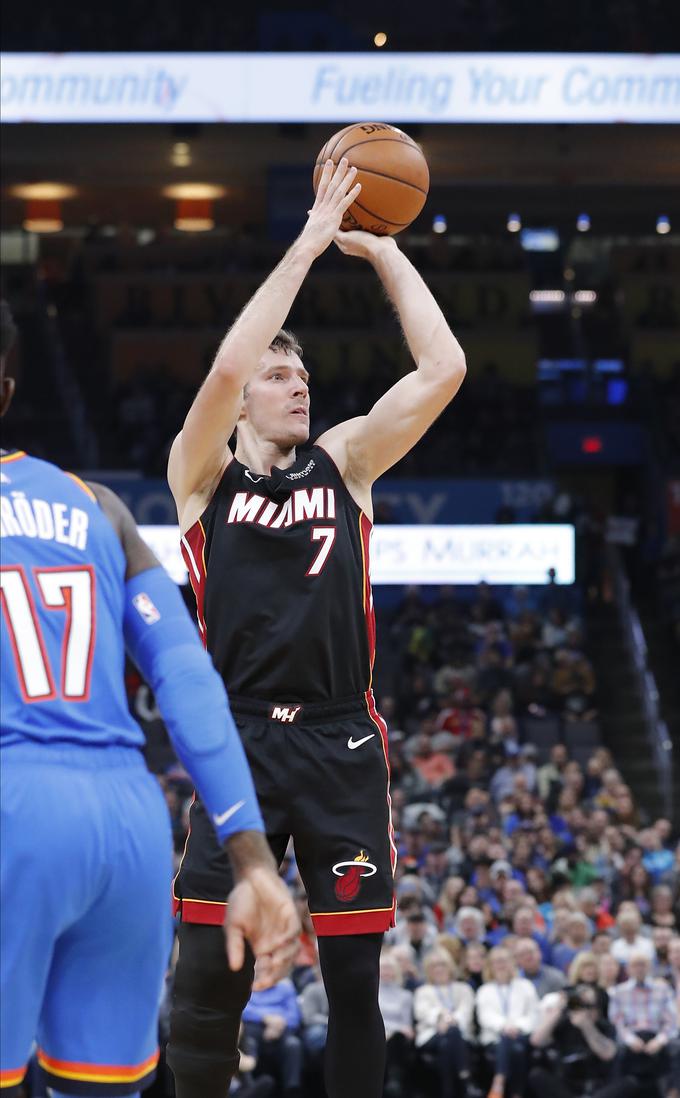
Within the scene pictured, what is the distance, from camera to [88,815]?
3.15m

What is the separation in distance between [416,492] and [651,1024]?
13321 mm

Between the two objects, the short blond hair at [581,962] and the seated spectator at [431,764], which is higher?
the seated spectator at [431,764]

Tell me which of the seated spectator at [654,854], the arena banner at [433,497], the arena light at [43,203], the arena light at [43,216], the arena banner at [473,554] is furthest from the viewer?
the arena light at [43,216]

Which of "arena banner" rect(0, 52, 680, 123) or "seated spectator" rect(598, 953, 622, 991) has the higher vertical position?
"arena banner" rect(0, 52, 680, 123)

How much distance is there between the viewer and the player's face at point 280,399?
17.5ft

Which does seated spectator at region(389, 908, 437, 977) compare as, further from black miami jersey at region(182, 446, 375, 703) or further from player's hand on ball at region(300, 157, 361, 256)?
player's hand on ball at region(300, 157, 361, 256)

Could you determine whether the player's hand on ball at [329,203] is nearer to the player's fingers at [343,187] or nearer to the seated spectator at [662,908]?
the player's fingers at [343,187]

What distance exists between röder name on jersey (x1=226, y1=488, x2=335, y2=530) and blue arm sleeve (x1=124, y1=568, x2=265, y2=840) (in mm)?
1656

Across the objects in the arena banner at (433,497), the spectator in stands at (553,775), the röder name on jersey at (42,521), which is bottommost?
the spectator in stands at (553,775)

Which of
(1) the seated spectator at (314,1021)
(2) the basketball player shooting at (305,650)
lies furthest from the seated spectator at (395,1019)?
(2) the basketball player shooting at (305,650)

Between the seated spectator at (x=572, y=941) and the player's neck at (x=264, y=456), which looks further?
the seated spectator at (x=572, y=941)

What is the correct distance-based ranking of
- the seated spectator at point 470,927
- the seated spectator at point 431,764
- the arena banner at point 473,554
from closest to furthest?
1. the seated spectator at point 470,927
2. the seated spectator at point 431,764
3. the arena banner at point 473,554

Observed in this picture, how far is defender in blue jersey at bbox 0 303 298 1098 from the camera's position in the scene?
3131mm

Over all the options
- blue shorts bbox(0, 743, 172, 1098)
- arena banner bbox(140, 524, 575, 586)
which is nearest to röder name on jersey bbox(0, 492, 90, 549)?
blue shorts bbox(0, 743, 172, 1098)
